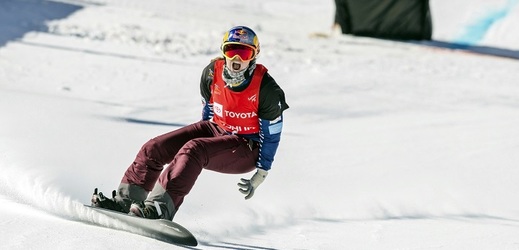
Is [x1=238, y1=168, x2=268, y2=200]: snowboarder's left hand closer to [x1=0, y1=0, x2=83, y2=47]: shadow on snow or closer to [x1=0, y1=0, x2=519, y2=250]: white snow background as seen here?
[x1=0, y1=0, x2=519, y2=250]: white snow background

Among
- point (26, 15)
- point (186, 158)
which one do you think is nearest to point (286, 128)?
point (186, 158)

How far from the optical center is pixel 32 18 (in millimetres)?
16609

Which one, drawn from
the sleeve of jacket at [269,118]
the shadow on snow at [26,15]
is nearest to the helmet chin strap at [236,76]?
the sleeve of jacket at [269,118]

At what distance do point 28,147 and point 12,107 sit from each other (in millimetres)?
2091

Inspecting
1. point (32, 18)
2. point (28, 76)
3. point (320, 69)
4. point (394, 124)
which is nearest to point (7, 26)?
point (32, 18)

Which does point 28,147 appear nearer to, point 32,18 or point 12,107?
point 12,107

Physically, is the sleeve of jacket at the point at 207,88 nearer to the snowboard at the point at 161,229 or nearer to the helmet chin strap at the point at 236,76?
the helmet chin strap at the point at 236,76

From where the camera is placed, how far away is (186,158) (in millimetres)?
5672

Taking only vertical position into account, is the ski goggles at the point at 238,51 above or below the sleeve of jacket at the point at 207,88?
above

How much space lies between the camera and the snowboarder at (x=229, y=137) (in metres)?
5.87

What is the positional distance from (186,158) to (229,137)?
519mm

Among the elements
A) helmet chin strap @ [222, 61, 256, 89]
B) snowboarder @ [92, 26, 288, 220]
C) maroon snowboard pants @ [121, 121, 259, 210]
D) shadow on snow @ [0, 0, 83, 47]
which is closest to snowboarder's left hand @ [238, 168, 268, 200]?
snowboarder @ [92, 26, 288, 220]

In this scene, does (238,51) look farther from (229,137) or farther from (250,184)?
(250,184)

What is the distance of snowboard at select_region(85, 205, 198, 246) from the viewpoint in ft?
17.5
